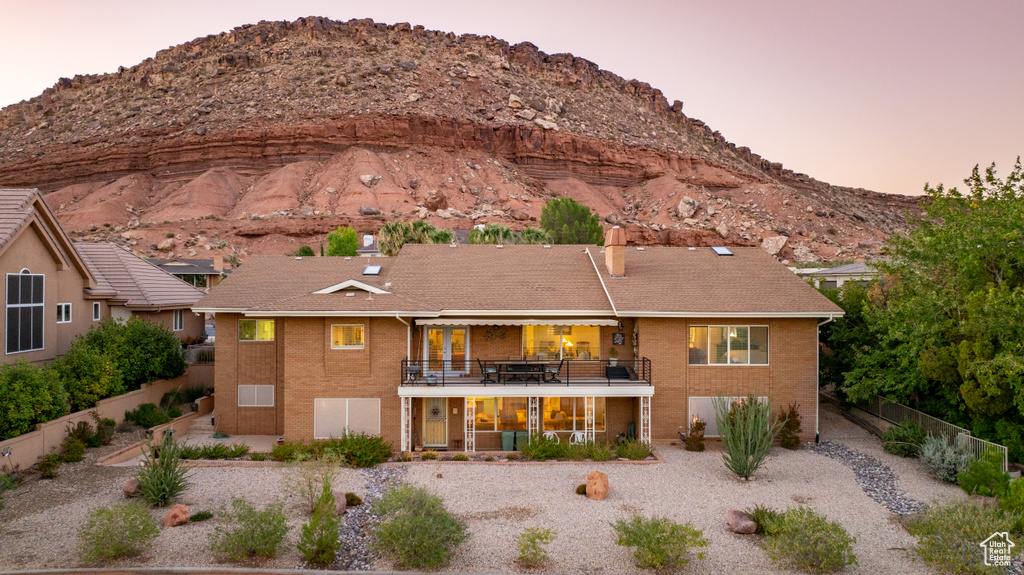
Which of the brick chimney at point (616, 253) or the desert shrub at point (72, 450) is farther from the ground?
the brick chimney at point (616, 253)

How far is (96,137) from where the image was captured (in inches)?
4114

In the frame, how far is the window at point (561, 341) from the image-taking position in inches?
810

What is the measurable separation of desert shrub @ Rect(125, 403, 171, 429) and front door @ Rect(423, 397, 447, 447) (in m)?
10.4

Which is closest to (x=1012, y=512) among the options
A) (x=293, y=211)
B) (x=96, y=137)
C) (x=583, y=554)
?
(x=583, y=554)

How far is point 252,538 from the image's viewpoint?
10672 millimetres

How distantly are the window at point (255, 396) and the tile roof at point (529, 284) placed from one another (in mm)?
3239

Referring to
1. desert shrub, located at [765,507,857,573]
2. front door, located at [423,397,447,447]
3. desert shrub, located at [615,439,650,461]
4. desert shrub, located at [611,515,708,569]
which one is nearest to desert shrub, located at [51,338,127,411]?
front door, located at [423,397,447,447]

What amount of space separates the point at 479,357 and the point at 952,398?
15.2 metres

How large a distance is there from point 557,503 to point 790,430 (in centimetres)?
1007

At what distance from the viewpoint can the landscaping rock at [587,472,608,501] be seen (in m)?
14.2

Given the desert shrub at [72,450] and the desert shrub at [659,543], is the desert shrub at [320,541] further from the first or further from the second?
the desert shrub at [72,450]

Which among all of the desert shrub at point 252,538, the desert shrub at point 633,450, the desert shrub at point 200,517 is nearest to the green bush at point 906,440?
the desert shrub at point 633,450

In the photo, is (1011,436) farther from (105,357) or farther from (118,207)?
(118,207)

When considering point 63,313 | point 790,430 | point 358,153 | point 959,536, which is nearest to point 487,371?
point 790,430
